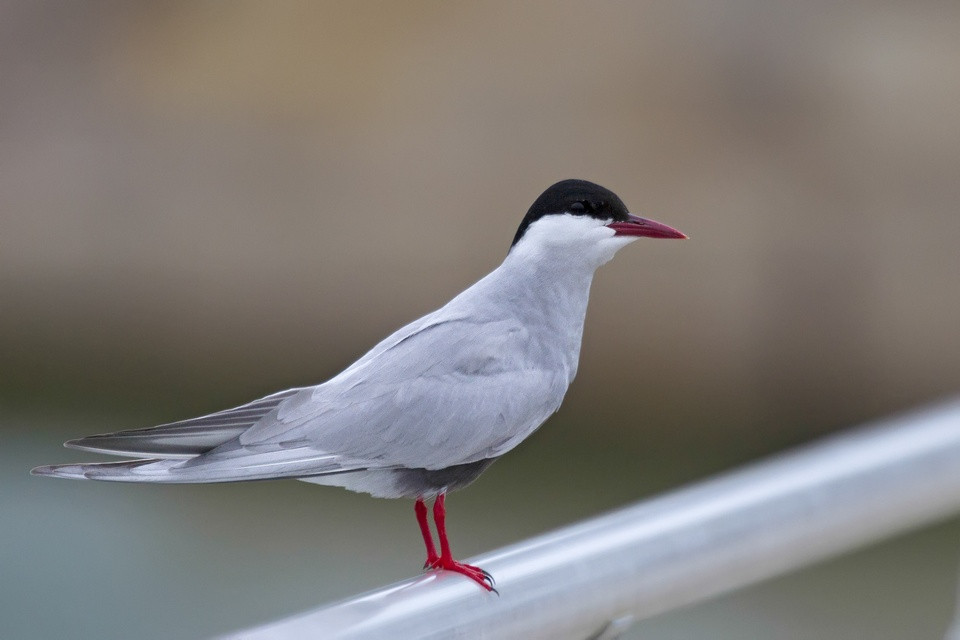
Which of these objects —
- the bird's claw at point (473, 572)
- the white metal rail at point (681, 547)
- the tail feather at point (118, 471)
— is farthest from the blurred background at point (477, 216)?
the tail feather at point (118, 471)

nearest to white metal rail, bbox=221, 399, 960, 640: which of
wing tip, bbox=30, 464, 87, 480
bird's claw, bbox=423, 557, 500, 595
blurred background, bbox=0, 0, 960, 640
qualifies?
bird's claw, bbox=423, 557, 500, 595

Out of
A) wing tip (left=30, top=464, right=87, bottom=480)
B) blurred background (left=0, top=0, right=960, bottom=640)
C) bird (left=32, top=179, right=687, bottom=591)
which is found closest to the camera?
wing tip (left=30, top=464, right=87, bottom=480)

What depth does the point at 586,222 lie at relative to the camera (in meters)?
0.51

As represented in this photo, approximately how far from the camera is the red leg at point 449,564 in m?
0.52

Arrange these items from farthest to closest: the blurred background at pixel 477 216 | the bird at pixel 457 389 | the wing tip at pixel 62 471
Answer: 1. the blurred background at pixel 477 216
2. the bird at pixel 457 389
3. the wing tip at pixel 62 471

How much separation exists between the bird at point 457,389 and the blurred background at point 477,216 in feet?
6.29

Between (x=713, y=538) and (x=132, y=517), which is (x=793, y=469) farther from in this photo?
(x=132, y=517)

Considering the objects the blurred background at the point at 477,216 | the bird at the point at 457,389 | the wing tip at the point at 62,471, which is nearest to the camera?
the wing tip at the point at 62,471

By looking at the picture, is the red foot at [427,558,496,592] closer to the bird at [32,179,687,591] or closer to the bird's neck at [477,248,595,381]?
the bird at [32,179,687,591]

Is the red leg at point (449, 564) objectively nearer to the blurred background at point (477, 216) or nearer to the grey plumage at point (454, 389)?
the grey plumage at point (454, 389)

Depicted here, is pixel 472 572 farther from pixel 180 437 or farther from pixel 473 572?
pixel 180 437

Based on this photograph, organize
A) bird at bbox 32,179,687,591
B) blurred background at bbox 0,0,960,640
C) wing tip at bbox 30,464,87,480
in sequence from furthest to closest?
blurred background at bbox 0,0,960,640
bird at bbox 32,179,687,591
wing tip at bbox 30,464,87,480

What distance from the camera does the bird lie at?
0.50 meters

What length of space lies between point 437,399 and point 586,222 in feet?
0.38
